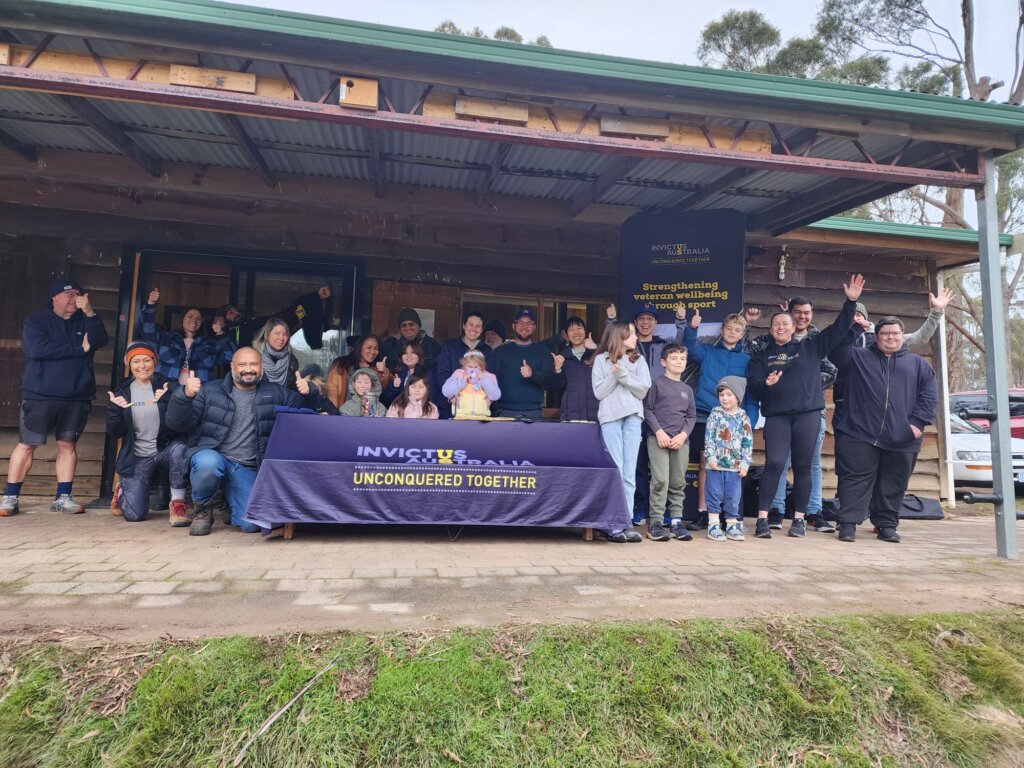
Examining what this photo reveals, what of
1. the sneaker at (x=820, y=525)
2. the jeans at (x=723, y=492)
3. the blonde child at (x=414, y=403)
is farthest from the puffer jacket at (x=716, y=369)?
the blonde child at (x=414, y=403)

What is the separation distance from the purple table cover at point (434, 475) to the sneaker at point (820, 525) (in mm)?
2209

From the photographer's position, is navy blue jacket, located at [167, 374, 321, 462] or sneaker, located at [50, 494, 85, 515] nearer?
navy blue jacket, located at [167, 374, 321, 462]

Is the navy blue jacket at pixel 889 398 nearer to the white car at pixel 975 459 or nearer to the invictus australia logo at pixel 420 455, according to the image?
the invictus australia logo at pixel 420 455

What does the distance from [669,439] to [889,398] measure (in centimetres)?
181

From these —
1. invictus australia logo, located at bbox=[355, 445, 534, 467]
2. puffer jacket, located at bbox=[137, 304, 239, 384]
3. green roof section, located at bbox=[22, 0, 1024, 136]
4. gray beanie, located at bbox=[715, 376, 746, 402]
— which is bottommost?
invictus australia logo, located at bbox=[355, 445, 534, 467]

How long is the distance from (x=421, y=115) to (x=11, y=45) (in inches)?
93.0

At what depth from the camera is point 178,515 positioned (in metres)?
4.74

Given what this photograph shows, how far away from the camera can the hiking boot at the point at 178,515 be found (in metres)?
4.71

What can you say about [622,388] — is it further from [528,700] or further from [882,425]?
[528,700]

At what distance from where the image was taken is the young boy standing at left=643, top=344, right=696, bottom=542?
15.8ft

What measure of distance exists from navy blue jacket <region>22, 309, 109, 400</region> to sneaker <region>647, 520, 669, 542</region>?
4942 mm

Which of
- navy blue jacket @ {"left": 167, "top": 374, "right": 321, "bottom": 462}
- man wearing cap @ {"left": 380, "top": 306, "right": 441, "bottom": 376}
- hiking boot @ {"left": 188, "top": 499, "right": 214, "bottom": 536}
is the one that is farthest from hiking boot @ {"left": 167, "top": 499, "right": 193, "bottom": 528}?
man wearing cap @ {"left": 380, "top": 306, "right": 441, "bottom": 376}

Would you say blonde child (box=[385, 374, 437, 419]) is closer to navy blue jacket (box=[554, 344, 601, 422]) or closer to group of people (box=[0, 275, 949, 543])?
group of people (box=[0, 275, 949, 543])

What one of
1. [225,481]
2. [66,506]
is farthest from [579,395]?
[66,506]
